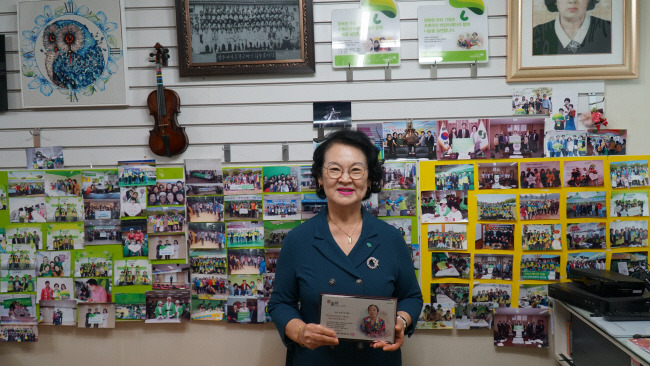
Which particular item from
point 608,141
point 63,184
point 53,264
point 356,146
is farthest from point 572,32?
point 53,264

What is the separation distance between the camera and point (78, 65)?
2.49m

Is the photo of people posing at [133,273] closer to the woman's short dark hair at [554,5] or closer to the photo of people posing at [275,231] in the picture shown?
the photo of people posing at [275,231]

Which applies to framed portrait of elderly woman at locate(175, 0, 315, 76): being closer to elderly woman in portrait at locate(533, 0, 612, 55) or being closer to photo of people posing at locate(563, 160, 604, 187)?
elderly woman in portrait at locate(533, 0, 612, 55)

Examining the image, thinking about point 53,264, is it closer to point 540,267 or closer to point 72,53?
point 72,53

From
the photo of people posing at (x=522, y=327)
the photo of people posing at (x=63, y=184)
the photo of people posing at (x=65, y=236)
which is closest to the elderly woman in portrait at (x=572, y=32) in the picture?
the photo of people posing at (x=522, y=327)

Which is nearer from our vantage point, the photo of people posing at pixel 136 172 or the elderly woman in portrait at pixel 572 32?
the elderly woman in portrait at pixel 572 32

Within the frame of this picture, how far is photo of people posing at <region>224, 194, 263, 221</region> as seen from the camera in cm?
247

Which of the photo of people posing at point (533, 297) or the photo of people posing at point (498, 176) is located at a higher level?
the photo of people posing at point (498, 176)

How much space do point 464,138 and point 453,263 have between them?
75 centimetres

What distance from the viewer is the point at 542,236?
2.40 meters

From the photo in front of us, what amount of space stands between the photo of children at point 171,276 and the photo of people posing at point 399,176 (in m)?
1.36

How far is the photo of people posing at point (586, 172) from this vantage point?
237 centimetres

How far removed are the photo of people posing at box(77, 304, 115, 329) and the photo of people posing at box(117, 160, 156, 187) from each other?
80cm

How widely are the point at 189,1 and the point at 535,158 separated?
225cm
